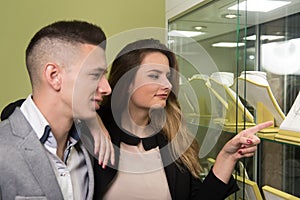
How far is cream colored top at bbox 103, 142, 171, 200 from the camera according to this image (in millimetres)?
973

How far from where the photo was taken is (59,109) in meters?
0.82

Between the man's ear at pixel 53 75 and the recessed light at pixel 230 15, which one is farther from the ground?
the recessed light at pixel 230 15

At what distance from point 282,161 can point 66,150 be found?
0.62m

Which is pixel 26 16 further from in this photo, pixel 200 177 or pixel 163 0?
pixel 200 177

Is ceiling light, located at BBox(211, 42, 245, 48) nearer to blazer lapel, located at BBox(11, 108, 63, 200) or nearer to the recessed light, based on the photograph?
the recessed light

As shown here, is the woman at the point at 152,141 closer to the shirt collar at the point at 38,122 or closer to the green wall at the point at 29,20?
the shirt collar at the point at 38,122

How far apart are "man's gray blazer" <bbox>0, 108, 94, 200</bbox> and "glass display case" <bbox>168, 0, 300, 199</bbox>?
0.54 metres

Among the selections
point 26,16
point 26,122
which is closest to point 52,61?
point 26,122

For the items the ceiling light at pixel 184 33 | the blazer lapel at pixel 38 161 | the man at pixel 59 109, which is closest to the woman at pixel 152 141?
the man at pixel 59 109

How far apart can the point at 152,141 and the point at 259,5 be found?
513 mm

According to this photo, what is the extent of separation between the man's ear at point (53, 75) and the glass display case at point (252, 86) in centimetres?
46

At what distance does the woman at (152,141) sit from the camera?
953mm

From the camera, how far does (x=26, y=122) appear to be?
0.77 meters

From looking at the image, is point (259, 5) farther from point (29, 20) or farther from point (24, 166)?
point (29, 20)
